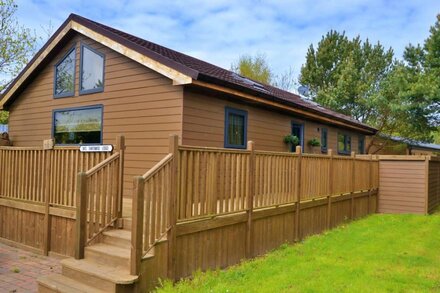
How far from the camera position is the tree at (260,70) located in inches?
1329

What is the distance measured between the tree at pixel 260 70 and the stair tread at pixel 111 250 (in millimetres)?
29920

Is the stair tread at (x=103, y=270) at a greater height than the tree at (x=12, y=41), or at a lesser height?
lesser

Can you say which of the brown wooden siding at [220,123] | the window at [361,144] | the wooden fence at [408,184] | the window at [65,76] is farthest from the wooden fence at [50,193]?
the window at [361,144]

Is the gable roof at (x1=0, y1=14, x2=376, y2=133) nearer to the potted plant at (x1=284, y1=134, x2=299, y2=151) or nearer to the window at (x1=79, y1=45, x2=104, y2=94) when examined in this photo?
the window at (x1=79, y1=45, x2=104, y2=94)

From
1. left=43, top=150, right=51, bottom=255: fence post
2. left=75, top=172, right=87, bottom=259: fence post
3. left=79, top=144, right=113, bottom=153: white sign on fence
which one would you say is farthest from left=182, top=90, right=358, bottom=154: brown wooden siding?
left=75, top=172, right=87, bottom=259: fence post

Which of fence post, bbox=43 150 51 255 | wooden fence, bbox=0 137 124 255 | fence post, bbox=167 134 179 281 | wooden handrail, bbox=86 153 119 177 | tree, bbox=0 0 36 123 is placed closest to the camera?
fence post, bbox=167 134 179 281

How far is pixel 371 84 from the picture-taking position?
79.6 feet

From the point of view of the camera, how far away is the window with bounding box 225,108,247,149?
27.7 ft

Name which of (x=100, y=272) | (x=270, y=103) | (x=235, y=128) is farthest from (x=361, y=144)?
(x=100, y=272)

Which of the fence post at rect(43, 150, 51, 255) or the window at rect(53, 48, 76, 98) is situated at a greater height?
the window at rect(53, 48, 76, 98)

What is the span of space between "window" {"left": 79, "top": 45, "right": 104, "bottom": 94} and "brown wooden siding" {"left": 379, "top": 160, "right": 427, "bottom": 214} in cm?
871

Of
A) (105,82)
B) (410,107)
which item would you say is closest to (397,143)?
(410,107)

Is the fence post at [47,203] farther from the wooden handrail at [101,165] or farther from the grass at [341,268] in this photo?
the grass at [341,268]

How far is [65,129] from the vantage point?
9.48m
